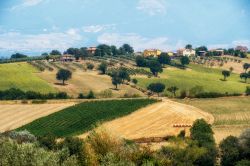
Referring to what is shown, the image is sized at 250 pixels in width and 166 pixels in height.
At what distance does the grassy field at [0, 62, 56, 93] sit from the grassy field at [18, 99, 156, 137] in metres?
34.9

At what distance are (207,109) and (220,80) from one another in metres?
63.6

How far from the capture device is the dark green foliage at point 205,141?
2601 inches

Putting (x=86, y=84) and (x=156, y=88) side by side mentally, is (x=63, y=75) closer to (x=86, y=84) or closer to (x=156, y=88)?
(x=86, y=84)

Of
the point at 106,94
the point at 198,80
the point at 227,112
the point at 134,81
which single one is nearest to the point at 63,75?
the point at 134,81

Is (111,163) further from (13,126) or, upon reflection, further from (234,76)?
(234,76)

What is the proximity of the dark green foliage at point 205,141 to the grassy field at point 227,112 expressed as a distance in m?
4.91

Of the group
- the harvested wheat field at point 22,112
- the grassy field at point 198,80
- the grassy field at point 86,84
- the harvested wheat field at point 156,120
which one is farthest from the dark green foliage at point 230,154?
the grassy field at point 198,80

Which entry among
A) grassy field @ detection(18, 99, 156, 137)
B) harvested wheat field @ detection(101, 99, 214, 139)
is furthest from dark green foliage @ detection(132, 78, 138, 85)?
harvested wheat field @ detection(101, 99, 214, 139)

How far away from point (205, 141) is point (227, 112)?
3401cm

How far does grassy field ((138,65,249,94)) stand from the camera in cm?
15562

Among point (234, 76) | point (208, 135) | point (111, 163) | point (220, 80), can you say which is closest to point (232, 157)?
point (208, 135)

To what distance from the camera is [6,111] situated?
108 m

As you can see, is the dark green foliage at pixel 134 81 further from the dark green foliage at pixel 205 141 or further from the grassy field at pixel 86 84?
the dark green foliage at pixel 205 141

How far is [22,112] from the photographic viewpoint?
106625 millimetres
